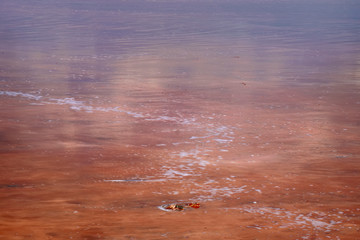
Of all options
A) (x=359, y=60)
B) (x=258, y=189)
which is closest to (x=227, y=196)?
(x=258, y=189)

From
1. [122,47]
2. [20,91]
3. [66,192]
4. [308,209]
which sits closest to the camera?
[308,209]

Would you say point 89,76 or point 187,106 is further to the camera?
point 89,76

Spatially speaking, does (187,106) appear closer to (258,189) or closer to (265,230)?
(258,189)

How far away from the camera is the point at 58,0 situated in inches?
995

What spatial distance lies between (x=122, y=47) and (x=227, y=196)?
6473mm

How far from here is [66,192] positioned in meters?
3.07

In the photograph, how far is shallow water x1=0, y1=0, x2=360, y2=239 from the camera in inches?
108

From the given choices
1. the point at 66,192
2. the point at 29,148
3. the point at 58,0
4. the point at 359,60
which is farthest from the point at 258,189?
the point at 58,0

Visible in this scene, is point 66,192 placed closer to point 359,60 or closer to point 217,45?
point 359,60

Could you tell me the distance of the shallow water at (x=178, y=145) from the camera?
2736 mm

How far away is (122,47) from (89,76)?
113 inches

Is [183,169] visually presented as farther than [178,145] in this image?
No

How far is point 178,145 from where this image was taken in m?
3.94

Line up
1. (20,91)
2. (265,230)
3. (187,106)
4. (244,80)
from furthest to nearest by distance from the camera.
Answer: (244,80)
(20,91)
(187,106)
(265,230)
